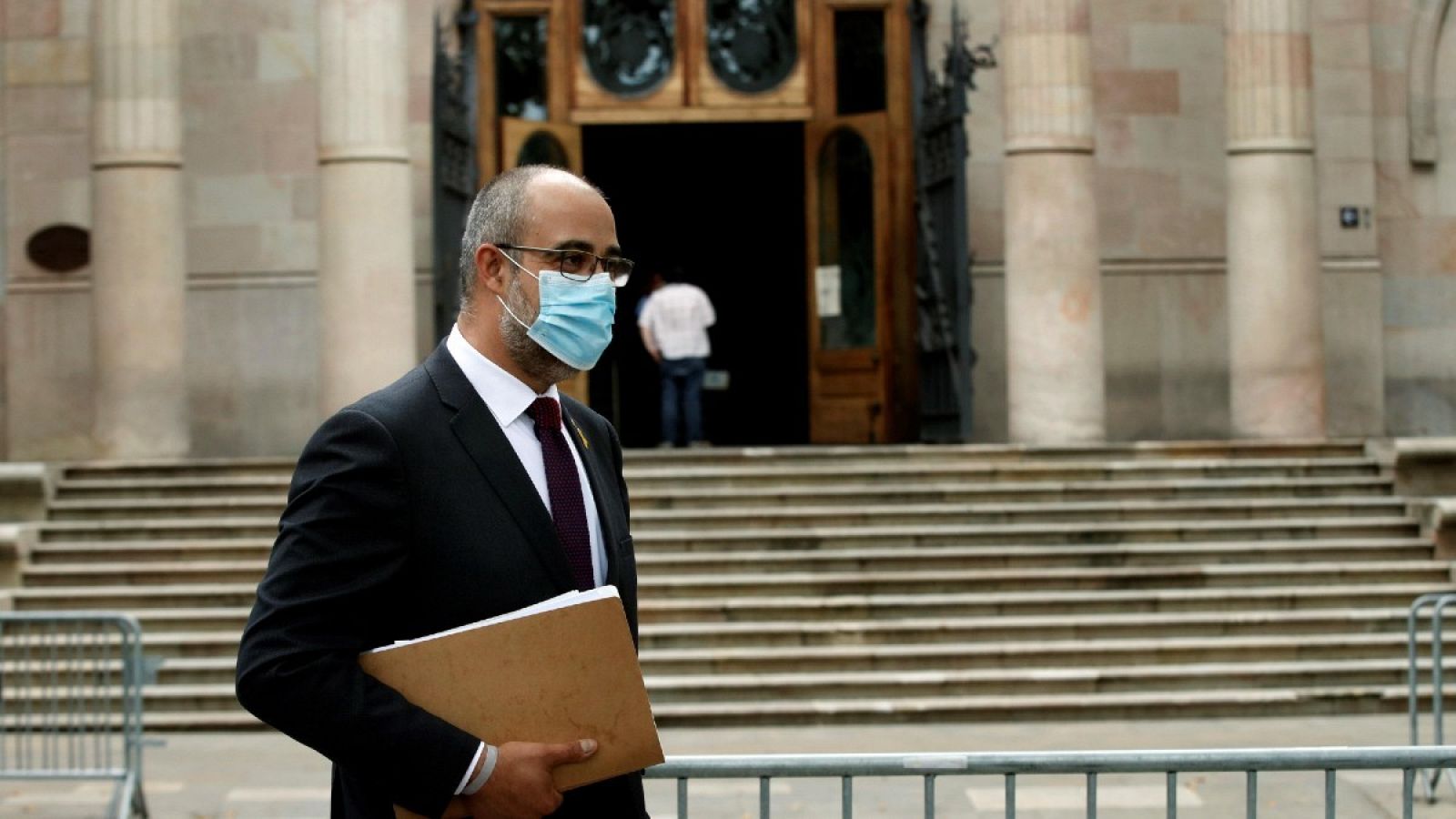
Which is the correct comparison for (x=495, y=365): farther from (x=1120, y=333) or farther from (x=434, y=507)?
(x=1120, y=333)

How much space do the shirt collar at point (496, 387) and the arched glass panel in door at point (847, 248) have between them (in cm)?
1815

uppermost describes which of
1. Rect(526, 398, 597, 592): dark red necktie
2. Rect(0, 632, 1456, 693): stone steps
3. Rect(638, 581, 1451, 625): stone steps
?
Rect(526, 398, 597, 592): dark red necktie

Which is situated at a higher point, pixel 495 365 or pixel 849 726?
pixel 495 365

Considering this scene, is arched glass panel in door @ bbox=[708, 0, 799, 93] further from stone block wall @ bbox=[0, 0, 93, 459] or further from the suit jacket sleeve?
the suit jacket sleeve

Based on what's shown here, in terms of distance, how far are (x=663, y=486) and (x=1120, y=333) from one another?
7182 millimetres

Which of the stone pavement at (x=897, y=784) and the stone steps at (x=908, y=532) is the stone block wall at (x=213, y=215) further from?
the stone pavement at (x=897, y=784)

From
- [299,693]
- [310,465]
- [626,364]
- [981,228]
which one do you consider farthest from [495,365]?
[626,364]

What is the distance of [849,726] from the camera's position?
1316 centimetres

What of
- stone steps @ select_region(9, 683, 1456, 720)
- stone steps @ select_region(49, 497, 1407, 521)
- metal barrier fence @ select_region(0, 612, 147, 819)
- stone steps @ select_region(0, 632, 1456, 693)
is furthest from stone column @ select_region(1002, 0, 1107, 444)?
metal barrier fence @ select_region(0, 612, 147, 819)

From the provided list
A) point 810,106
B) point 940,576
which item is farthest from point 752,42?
point 940,576

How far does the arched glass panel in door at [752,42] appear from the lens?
22156mm

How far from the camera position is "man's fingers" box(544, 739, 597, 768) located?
3381 mm

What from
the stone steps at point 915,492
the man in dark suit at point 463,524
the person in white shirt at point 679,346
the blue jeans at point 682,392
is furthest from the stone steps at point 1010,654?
the man in dark suit at point 463,524

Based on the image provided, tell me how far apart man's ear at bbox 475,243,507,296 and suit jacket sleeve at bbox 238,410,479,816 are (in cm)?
36
